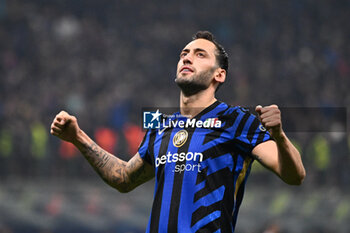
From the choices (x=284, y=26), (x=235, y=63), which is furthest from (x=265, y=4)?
(x=235, y=63)

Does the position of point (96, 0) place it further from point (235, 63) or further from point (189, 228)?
point (189, 228)

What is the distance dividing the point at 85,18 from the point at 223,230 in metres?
17.8

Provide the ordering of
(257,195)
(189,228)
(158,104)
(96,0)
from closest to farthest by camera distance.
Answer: (189,228) < (257,195) < (158,104) < (96,0)

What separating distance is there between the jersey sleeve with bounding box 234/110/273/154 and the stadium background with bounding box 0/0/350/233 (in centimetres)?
704

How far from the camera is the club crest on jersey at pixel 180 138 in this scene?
377 cm

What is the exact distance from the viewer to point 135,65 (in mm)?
19469

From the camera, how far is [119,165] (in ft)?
13.6

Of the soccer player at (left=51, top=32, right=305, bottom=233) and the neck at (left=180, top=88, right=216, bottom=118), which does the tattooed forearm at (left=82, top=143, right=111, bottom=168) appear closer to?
the soccer player at (left=51, top=32, right=305, bottom=233)

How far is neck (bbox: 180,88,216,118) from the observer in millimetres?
3908

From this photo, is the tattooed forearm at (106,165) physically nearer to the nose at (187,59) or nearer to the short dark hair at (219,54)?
the nose at (187,59)

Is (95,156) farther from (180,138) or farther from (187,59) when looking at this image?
(187,59)

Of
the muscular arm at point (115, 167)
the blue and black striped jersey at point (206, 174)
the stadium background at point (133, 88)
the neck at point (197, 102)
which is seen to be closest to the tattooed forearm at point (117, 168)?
the muscular arm at point (115, 167)

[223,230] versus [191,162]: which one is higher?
[191,162]

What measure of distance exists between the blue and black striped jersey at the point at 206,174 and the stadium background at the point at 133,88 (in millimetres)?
6897
